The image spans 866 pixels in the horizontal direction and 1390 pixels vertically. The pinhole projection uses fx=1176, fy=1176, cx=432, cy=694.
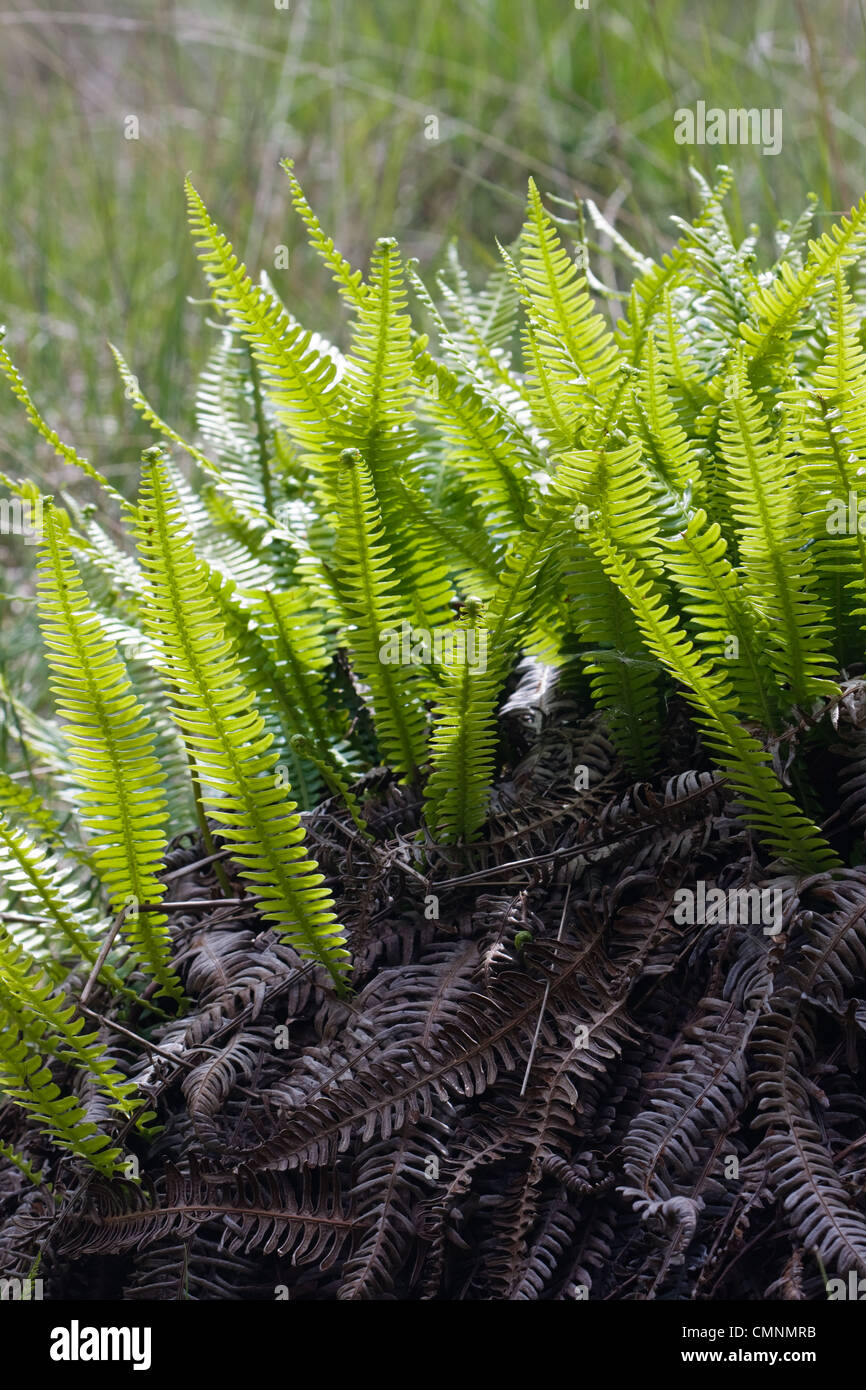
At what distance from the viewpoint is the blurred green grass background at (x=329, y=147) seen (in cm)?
326

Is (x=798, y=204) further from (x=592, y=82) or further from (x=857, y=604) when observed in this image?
(x=857, y=604)

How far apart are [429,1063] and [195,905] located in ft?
1.19

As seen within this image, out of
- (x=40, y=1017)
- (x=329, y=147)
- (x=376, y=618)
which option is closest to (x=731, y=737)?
(x=376, y=618)

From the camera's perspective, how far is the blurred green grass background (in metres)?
3.26

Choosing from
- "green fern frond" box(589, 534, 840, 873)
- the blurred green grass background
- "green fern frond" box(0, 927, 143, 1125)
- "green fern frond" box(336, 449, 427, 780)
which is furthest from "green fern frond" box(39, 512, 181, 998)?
the blurred green grass background

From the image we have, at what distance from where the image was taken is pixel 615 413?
118 cm

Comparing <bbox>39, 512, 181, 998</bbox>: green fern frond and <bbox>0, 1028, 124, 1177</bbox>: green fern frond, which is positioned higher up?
<bbox>39, 512, 181, 998</bbox>: green fern frond

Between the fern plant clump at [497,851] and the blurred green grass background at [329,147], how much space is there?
5.51 feet

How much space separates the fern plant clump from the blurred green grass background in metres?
1.68

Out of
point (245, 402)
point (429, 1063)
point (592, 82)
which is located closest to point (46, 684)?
point (245, 402)

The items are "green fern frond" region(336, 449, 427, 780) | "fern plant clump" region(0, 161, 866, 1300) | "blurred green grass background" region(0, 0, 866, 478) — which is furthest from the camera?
"blurred green grass background" region(0, 0, 866, 478)

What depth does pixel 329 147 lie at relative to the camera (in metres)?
4.41

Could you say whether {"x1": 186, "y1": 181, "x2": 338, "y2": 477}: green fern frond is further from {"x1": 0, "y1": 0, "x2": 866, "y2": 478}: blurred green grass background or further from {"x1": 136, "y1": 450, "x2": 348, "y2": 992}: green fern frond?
{"x1": 0, "y1": 0, "x2": 866, "y2": 478}: blurred green grass background

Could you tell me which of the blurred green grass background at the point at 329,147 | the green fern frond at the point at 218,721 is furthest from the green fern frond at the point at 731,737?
the blurred green grass background at the point at 329,147
